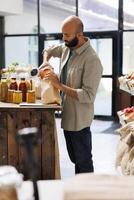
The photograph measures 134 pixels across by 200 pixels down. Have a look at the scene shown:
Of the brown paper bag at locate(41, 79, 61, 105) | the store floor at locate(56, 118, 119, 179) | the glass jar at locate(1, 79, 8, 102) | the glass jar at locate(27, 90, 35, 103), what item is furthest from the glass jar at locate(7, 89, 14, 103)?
the store floor at locate(56, 118, 119, 179)

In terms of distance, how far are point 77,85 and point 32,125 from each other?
51 cm

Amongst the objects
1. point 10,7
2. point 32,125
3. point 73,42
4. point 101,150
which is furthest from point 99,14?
point 32,125

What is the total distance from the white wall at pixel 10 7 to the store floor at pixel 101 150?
3202 mm

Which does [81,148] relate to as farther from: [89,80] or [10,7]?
[10,7]

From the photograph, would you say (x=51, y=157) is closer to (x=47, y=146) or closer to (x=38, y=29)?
(x=47, y=146)

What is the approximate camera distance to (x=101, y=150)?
5.66 meters

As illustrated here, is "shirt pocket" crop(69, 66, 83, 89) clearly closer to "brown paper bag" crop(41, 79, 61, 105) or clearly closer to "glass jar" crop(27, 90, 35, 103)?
"brown paper bag" crop(41, 79, 61, 105)

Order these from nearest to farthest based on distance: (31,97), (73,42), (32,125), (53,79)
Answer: (53,79)
(73,42)
(32,125)
(31,97)

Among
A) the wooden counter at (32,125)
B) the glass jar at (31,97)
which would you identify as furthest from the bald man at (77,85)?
the glass jar at (31,97)

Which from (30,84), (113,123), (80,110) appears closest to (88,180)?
(80,110)

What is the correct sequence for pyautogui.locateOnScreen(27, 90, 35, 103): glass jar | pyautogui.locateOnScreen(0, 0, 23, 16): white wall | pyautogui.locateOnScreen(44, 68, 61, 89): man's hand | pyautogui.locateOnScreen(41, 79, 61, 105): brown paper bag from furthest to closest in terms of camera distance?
pyautogui.locateOnScreen(0, 0, 23, 16): white wall → pyautogui.locateOnScreen(27, 90, 35, 103): glass jar → pyautogui.locateOnScreen(41, 79, 61, 105): brown paper bag → pyautogui.locateOnScreen(44, 68, 61, 89): man's hand

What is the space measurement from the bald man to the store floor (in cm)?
50

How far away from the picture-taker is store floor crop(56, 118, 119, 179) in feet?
14.9

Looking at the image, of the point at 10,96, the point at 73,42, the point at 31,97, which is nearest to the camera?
the point at 73,42
